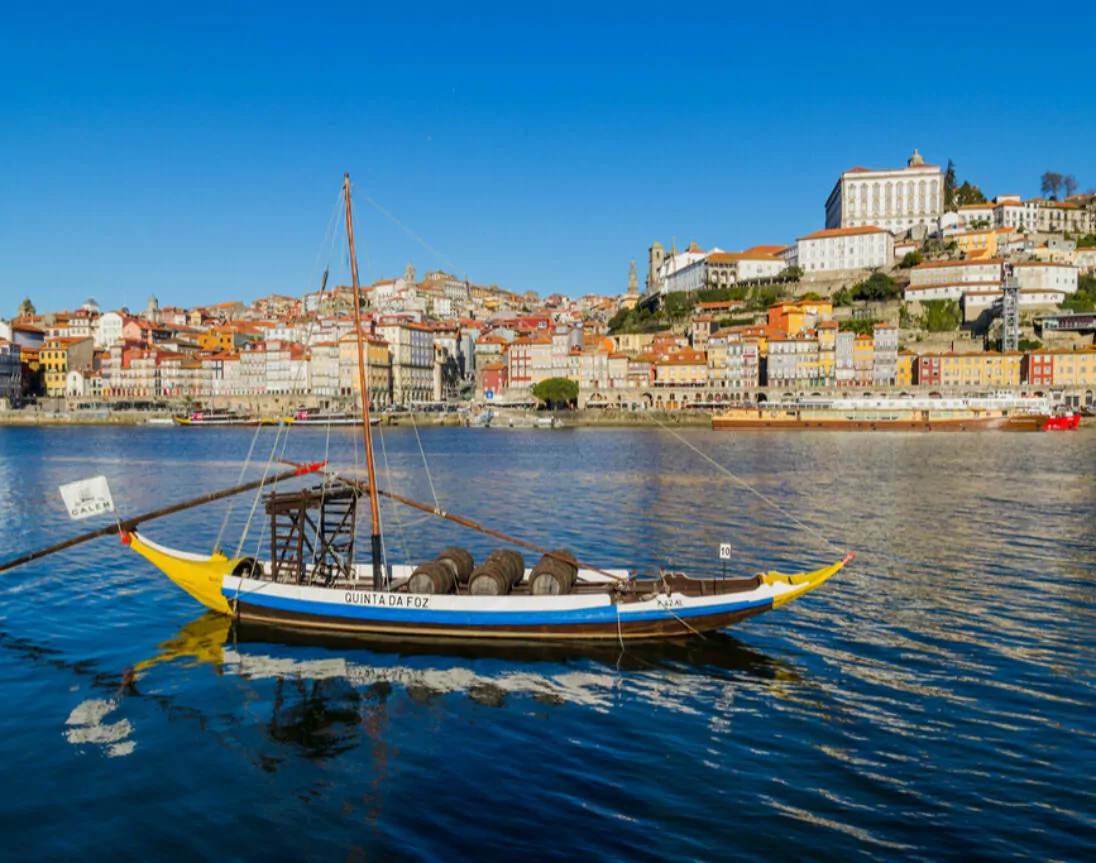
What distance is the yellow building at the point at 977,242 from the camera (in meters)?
122

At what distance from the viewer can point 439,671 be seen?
13758 millimetres

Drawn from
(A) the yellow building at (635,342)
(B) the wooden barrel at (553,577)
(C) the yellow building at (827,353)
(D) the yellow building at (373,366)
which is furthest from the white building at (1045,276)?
(B) the wooden barrel at (553,577)

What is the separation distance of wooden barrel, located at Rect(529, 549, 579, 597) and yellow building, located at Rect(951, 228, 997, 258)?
121 metres

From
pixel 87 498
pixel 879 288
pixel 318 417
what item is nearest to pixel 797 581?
pixel 87 498

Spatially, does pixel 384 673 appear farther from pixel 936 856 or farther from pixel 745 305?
pixel 745 305

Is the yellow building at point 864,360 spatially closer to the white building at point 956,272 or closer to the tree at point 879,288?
the tree at point 879,288

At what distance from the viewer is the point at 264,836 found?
8.88 m

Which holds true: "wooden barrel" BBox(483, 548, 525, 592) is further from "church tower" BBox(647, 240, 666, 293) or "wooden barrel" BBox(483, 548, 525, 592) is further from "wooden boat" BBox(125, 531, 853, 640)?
"church tower" BBox(647, 240, 666, 293)

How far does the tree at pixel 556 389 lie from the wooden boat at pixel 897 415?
23033 mm

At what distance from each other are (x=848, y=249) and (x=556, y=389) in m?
48.4

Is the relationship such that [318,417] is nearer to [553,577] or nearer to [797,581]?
[553,577]

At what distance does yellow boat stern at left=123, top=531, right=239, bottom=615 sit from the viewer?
16.2 metres

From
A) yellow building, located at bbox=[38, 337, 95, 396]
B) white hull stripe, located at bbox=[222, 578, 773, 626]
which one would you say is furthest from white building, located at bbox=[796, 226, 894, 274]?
white hull stripe, located at bbox=[222, 578, 773, 626]

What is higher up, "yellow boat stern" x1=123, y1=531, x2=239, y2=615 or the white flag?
the white flag
